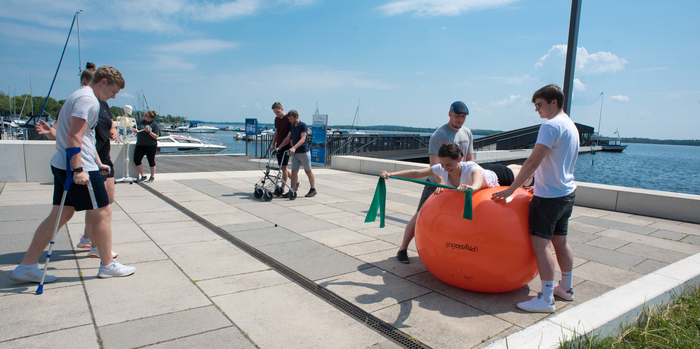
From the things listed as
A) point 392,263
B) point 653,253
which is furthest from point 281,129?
point 653,253

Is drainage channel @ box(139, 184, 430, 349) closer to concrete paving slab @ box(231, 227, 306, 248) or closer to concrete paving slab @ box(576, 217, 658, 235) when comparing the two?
concrete paving slab @ box(231, 227, 306, 248)

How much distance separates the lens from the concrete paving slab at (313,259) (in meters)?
4.46

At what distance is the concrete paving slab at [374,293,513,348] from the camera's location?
3047 mm

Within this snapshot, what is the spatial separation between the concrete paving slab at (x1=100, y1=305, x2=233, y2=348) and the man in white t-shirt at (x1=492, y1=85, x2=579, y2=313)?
2.73 m

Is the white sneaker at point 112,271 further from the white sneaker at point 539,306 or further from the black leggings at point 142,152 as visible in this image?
the black leggings at point 142,152

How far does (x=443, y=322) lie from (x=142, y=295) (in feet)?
9.02

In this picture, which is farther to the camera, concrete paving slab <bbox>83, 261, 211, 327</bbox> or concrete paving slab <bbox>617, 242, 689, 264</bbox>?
concrete paving slab <bbox>617, 242, 689, 264</bbox>

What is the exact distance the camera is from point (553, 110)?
11.7ft

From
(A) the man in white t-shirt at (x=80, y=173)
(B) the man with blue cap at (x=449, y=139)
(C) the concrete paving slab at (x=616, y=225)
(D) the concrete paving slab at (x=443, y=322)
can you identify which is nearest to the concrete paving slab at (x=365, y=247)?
(B) the man with blue cap at (x=449, y=139)

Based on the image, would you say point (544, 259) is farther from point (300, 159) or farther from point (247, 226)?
point (300, 159)

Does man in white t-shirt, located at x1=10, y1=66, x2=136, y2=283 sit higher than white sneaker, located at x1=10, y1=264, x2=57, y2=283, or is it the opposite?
man in white t-shirt, located at x1=10, y1=66, x2=136, y2=283

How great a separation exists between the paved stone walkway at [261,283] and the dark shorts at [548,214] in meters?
0.75

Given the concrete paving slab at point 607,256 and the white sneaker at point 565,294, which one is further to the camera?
the concrete paving slab at point 607,256

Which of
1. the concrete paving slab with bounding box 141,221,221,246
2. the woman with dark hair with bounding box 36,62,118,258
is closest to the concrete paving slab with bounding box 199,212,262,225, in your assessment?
the concrete paving slab with bounding box 141,221,221,246
